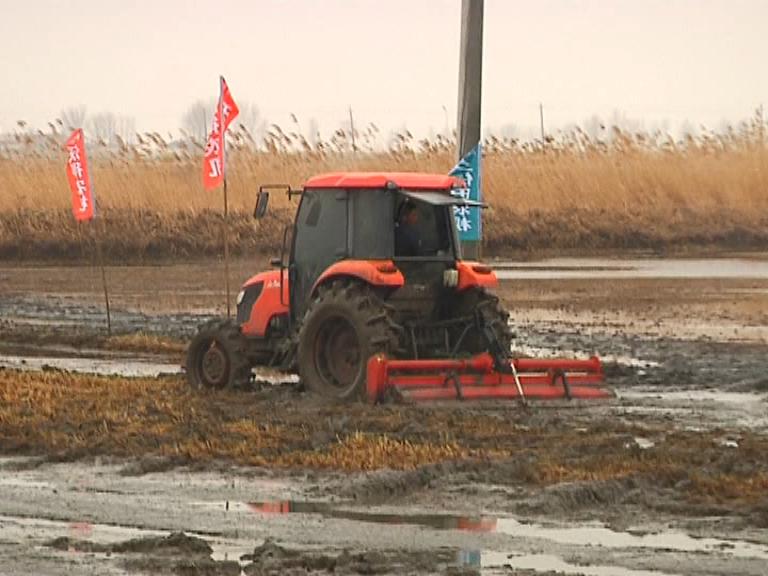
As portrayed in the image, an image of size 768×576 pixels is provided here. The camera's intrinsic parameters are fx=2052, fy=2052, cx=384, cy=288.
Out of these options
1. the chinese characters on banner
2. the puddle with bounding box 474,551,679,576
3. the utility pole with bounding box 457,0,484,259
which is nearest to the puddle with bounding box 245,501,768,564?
the puddle with bounding box 474,551,679,576

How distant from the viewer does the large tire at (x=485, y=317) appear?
17.8 meters

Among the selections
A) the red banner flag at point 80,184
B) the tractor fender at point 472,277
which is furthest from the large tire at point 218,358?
the red banner flag at point 80,184

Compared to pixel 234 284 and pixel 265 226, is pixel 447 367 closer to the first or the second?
pixel 234 284

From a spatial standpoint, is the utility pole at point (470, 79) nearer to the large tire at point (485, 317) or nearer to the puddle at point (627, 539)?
the large tire at point (485, 317)

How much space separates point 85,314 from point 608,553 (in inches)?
803

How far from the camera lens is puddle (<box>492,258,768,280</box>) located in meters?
35.2

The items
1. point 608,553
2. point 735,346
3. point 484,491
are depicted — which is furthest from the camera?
point 735,346

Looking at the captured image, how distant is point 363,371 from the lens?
17.2 m

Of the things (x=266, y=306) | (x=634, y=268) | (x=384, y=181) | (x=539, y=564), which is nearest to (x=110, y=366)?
(x=266, y=306)

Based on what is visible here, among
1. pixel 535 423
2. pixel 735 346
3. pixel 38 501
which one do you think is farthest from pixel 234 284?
pixel 38 501

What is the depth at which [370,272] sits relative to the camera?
17.3m

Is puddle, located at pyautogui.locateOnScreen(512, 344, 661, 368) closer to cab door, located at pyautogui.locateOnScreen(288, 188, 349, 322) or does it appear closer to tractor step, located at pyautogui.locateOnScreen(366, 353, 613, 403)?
tractor step, located at pyautogui.locateOnScreen(366, 353, 613, 403)

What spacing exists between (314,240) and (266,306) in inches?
33.0

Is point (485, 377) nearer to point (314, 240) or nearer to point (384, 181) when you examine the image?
point (384, 181)
